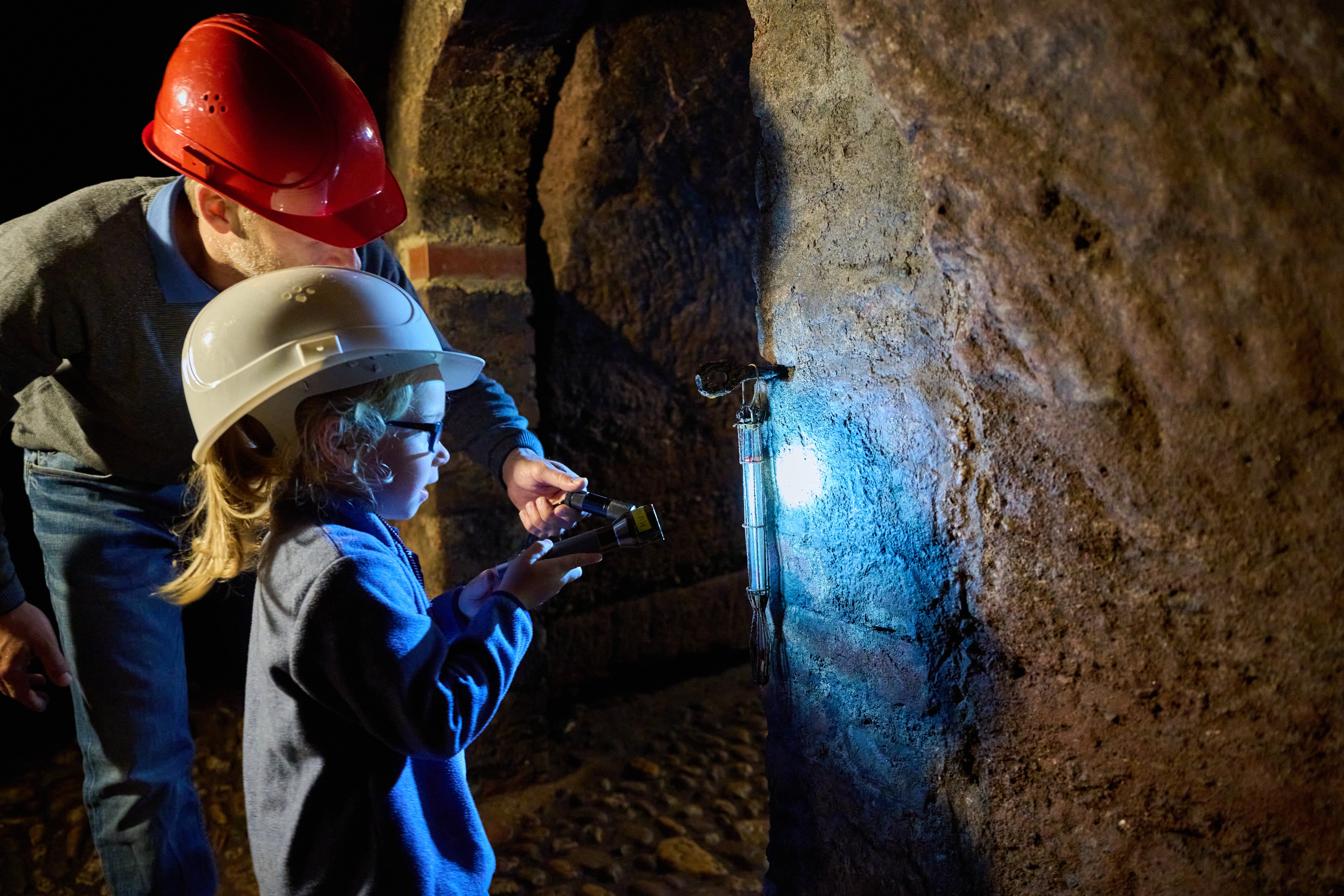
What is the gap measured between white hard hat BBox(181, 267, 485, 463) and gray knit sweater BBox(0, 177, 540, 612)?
1.34 ft

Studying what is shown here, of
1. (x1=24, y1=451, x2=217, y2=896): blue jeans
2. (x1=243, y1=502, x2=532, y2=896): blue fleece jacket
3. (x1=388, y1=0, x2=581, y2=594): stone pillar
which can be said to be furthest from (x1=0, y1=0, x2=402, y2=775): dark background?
(x1=243, y1=502, x2=532, y2=896): blue fleece jacket

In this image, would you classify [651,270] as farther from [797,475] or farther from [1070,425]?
[1070,425]

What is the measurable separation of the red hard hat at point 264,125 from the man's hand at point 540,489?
57 cm

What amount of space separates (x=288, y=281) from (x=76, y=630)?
0.94 metres

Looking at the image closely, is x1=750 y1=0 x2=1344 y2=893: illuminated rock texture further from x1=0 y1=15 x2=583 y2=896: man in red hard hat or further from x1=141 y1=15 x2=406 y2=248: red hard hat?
x1=141 y1=15 x2=406 y2=248: red hard hat

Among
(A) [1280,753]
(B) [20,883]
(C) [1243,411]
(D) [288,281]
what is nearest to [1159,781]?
(A) [1280,753]

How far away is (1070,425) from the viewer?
102 centimetres

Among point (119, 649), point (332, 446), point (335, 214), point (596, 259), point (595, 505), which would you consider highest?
point (596, 259)

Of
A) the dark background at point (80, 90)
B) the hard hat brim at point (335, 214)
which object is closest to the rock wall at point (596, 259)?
the dark background at point (80, 90)

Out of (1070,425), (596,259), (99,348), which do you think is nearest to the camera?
(1070,425)

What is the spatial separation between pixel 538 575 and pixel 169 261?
0.95 m

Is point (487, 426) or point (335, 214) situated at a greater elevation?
point (335, 214)

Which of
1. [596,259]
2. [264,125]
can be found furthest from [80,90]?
[264,125]

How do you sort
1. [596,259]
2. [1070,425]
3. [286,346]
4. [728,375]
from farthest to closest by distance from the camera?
[596,259], [728,375], [286,346], [1070,425]
